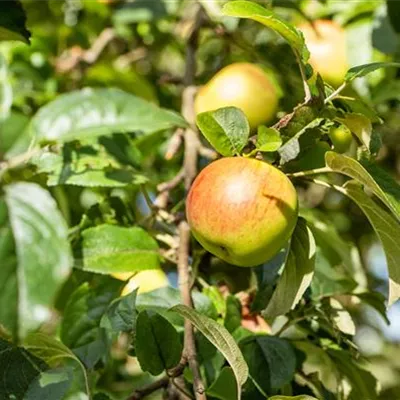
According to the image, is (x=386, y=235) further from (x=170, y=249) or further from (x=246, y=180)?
(x=170, y=249)

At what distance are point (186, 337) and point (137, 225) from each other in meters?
0.29

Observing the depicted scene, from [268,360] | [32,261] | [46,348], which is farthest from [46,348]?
[268,360]

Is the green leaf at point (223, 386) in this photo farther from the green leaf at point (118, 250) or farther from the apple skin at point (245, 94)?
the apple skin at point (245, 94)

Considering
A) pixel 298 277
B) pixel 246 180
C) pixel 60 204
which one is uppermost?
pixel 246 180

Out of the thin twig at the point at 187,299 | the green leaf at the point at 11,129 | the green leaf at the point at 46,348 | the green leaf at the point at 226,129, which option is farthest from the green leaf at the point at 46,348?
the green leaf at the point at 11,129

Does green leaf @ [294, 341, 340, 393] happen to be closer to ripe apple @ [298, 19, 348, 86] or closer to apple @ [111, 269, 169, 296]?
apple @ [111, 269, 169, 296]

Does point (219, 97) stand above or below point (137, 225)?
above

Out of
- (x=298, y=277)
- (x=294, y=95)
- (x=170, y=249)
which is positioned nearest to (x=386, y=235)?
(x=298, y=277)

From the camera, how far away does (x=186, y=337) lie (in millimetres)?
918

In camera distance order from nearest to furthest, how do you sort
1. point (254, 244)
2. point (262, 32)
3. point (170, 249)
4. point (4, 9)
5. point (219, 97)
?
point (254, 244) → point (4, 9) → point (170, 249) → point (219, 97) → point (262, 32)

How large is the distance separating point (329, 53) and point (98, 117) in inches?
15.5

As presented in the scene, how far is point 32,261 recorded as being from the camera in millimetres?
888

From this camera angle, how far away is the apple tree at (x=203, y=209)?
2.84 feet

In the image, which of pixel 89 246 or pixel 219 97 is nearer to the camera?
pixel 89 246
